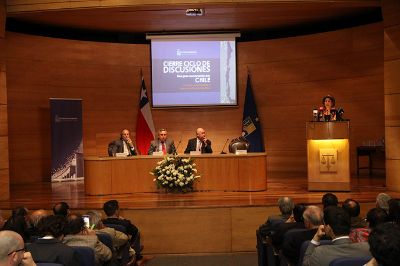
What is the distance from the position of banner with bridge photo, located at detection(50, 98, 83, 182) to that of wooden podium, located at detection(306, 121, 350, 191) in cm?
496

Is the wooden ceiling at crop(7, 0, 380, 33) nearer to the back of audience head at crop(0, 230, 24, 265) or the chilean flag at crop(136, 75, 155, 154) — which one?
the chilean flag at crop(136, 75, 155, 154)

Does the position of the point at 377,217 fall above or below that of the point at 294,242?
above

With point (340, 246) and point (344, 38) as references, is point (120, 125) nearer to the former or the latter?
point (344, 38)

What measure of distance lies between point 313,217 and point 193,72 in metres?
7.90

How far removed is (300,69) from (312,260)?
8.88m

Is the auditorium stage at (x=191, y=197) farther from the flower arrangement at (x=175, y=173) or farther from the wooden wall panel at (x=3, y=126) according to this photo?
the wooden wall panel at (x=3, y=126)

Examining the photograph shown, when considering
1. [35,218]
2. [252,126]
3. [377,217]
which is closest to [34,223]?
[35,218]

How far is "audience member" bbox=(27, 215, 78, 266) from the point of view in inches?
143

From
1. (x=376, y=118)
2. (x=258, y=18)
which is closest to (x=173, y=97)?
(x=258, y=18)

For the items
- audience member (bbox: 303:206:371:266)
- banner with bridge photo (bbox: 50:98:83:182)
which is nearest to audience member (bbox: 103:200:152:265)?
audience member (bbox: 303:206:371:266)

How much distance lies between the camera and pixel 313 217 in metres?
4.28

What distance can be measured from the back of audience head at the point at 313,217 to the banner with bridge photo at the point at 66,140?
751cm

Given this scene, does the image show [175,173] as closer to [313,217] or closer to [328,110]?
[328,110]

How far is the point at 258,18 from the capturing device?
1065 centimetres
